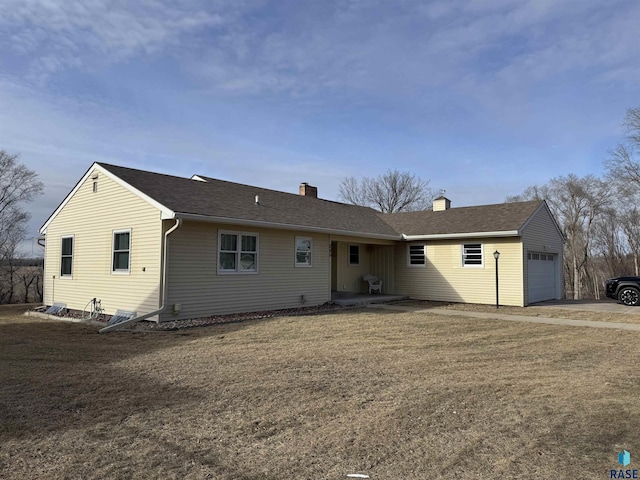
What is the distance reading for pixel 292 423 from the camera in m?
4.22

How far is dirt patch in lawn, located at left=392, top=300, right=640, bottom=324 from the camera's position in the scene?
12242mm

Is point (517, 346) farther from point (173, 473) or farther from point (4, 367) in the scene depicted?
point (4, 367)

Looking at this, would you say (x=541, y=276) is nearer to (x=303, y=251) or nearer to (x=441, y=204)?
(x=441, y=204)

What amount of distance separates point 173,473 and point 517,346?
7221mm

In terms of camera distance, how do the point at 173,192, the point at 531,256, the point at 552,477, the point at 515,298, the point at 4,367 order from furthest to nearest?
the point at 531,256, the point at 515,298, the point at 173,192, the point at 4,367, the point at 552,477

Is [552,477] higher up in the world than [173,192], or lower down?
lower down

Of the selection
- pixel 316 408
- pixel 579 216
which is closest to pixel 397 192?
pixel 579 216

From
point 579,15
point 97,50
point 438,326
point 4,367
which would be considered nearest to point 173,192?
point 97,50

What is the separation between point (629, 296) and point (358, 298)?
10.1 metres

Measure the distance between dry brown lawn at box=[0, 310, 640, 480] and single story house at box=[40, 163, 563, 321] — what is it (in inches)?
125

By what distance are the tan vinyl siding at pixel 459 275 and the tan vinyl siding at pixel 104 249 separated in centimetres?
1131

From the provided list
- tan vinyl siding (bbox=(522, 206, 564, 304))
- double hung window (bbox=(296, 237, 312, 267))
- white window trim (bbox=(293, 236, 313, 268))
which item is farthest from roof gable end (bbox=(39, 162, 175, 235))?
tan vinyl siding (bbox=(522, 206, 564, 304))

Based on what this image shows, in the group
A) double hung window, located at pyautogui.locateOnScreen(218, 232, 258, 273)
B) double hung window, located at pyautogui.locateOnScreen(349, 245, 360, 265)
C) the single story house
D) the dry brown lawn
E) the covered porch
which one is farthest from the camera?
double hung window, located at pyautogui.locateOnScreen(349, 245, 360, 265)

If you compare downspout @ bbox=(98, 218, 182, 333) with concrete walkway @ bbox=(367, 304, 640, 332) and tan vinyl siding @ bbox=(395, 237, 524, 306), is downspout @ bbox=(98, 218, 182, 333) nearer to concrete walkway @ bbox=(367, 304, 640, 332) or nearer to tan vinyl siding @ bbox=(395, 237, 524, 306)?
concrete walkway @ bbox=(367, 304, 640, 332)
